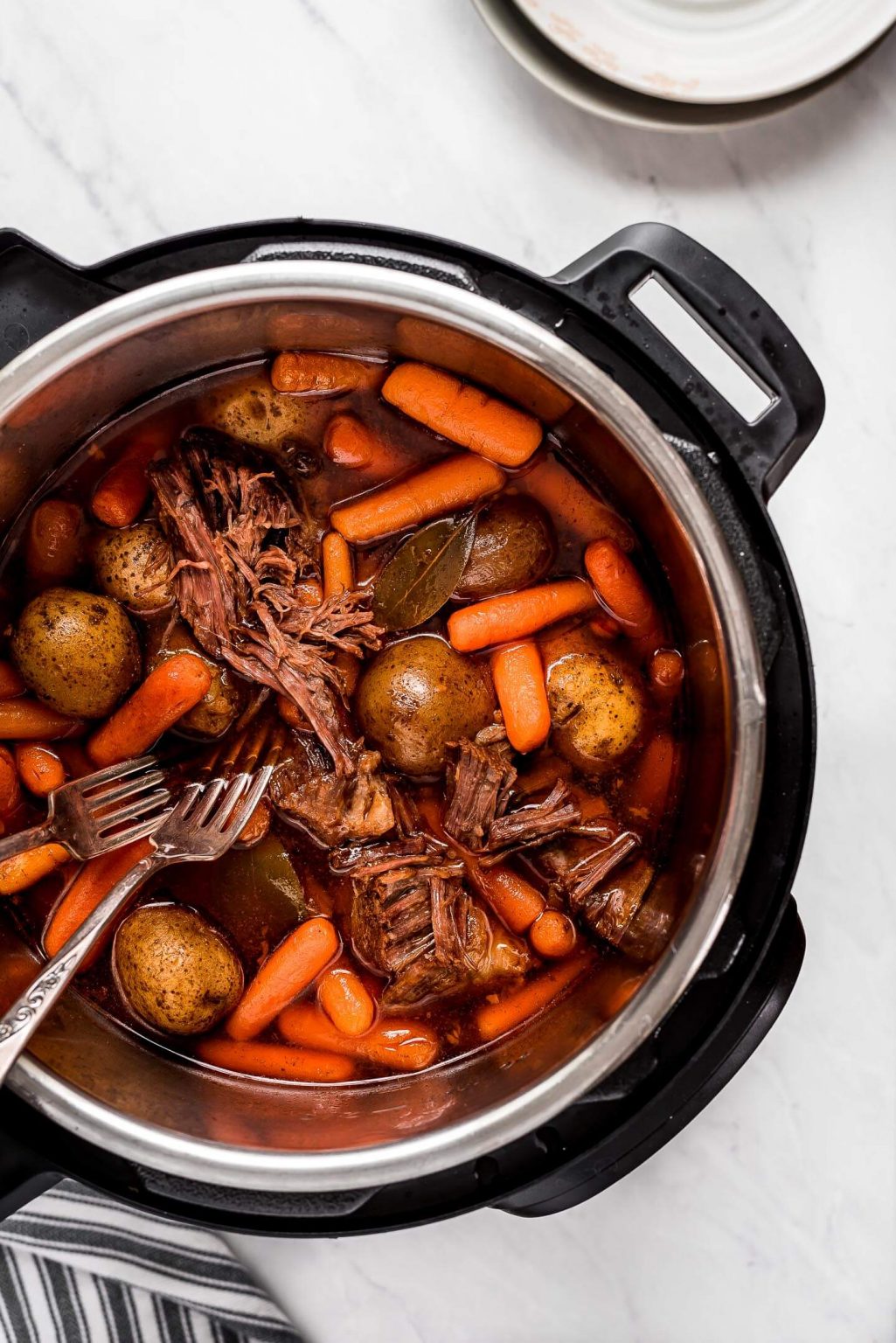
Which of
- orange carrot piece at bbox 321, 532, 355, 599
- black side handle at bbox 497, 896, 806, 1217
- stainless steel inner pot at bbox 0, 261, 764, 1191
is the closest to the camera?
stainless steel inner pot at bbox 0, 261, 764, 1191

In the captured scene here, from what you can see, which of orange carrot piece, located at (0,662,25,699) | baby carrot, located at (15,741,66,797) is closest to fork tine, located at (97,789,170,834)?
baby carrot, located at (15,741,66,797)

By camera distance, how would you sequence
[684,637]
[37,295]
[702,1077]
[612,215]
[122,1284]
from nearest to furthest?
[37,295] → [702,1077] → [684,637] → [612,215] → [122,1284]

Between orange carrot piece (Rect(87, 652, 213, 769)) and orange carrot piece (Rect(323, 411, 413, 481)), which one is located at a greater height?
orange carrot piece (Rect(323, 411, 413, 481))

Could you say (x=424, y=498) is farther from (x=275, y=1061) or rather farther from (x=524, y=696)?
(x=275, y=1061)

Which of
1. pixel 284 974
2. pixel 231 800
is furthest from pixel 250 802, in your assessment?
pixel 284 974

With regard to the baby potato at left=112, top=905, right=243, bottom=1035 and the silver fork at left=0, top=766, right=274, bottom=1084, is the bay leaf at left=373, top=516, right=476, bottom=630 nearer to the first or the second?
the silver fork at left=0, top=766, right=274, bottom=1084

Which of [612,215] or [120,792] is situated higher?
[612,215]

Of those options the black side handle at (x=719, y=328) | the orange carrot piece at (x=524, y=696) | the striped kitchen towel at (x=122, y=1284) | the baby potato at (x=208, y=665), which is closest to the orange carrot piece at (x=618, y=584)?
the orange carrot piece at (x=524, y=696)

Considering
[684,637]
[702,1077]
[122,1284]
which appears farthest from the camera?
[122,1284]
